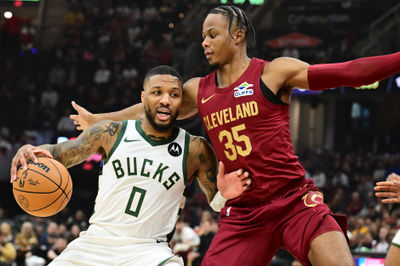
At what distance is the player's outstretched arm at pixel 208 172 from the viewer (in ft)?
16.6

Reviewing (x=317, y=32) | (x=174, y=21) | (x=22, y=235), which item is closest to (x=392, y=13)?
(x=317, y=32)

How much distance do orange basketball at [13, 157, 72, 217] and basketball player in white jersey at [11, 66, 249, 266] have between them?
0.27ft

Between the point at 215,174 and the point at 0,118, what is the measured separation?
14456 millimetres

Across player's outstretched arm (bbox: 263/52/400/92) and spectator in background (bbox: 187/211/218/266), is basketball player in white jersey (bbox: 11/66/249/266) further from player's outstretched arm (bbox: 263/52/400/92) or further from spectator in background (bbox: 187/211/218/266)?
spectator in background (bbox: 187/211/218/266)

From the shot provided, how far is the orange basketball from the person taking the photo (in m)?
4.80

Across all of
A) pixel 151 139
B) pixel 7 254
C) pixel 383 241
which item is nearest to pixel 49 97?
pixel 7 254

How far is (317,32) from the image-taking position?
1700 cm

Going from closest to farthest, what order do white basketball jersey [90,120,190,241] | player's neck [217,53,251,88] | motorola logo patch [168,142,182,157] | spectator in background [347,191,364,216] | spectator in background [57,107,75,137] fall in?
white basketball jersey [90,120,190,241] → player's neck [217,53,251,88] → motorola logo patch [168,142,182,157] → spectator in background [347,191,364,216] → spectator in background [57,107,75,137]

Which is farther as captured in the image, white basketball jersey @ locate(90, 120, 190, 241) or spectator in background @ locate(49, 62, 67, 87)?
spectator in background @ locate(49, 62, 67, 87)

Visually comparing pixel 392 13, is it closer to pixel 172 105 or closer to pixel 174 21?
pixel 174 21

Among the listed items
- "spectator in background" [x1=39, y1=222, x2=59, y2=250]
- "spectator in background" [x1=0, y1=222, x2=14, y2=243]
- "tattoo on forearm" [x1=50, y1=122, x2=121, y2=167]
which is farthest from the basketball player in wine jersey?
"spectator in background" [x1=0, y1=222, x2=14, y2=243]

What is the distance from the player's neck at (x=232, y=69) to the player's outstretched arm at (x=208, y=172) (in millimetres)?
501

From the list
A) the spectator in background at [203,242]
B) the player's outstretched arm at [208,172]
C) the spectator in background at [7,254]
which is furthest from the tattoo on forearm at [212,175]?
the spectator in background at [7,254]

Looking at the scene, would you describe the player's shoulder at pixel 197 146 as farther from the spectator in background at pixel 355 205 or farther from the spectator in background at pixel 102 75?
the spectator in background at pixel 102 75
